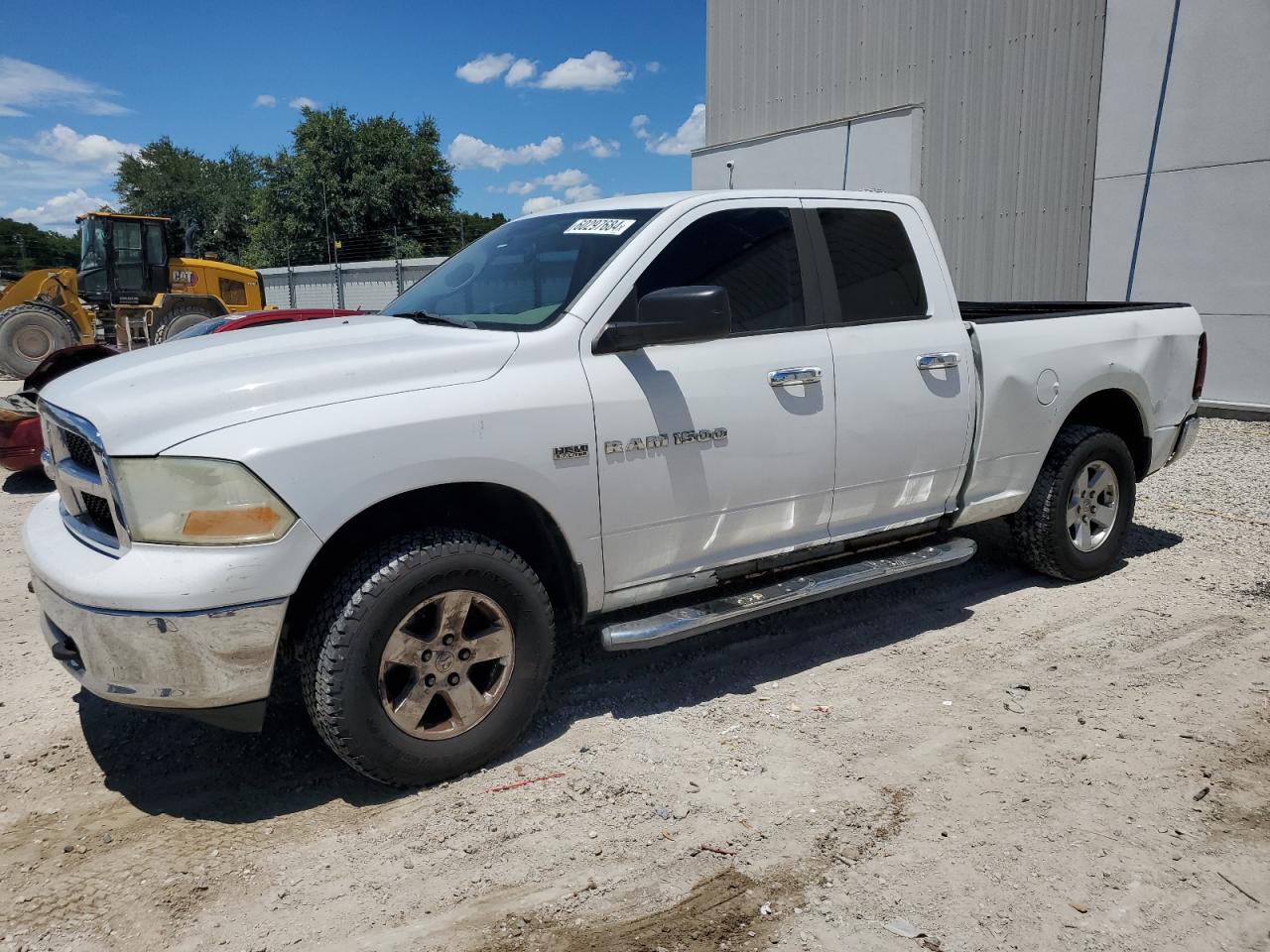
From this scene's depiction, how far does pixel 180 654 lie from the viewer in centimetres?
284

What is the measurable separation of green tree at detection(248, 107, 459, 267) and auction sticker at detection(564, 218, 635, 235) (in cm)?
4691

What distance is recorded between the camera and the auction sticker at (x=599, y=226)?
3.87 meters

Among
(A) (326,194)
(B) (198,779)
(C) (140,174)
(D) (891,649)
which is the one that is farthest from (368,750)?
(C) (140,174)

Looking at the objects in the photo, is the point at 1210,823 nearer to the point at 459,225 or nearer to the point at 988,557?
the point at 988,557

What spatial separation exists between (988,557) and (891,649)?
1.86 m

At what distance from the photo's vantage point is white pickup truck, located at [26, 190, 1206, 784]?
2.87 meters

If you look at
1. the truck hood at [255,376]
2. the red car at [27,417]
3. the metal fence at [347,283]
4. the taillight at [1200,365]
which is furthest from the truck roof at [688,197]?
the metal fence at [347,283]

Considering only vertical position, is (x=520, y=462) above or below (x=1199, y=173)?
below

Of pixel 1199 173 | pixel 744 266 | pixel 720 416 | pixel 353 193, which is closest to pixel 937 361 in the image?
pixel 744 266

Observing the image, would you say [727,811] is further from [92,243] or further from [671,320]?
[92,243]

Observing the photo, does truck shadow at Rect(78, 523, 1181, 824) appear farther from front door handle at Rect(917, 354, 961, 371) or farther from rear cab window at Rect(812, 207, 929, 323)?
rear cab window at Rect(812, 207, 929, 323)

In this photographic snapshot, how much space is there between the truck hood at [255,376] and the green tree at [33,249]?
193ft

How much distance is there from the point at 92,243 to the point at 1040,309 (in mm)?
18480

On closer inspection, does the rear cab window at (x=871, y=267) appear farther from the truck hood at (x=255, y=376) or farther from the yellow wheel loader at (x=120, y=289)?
the yellow wheel loader at (x=120, y=289)
